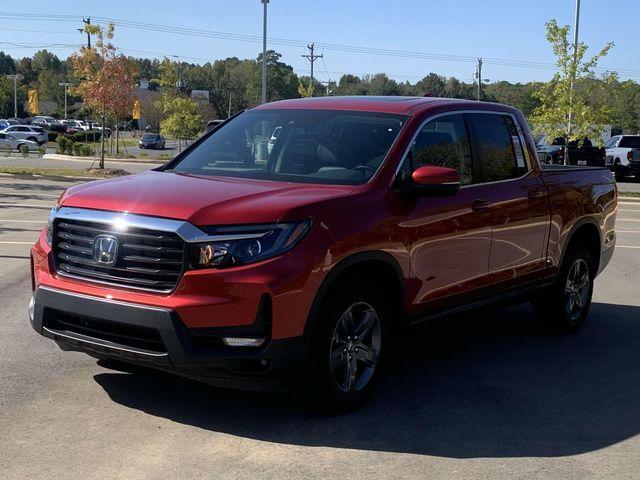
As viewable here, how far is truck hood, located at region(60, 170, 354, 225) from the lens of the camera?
444 cm

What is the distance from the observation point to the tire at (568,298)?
7.35 metres

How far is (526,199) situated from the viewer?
6551 mm

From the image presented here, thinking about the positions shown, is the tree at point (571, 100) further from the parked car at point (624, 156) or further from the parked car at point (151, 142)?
the parked car at point (151, 142)

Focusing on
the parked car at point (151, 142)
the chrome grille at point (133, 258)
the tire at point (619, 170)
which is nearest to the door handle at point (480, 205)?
the chrome grille at point (133, 258)

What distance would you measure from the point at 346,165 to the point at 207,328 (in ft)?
5.54

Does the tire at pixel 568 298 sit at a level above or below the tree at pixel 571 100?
below

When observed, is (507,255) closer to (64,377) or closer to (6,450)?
(64,377)

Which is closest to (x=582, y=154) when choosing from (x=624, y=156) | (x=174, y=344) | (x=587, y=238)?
(x=624, y=156)

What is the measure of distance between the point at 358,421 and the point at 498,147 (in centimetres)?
275

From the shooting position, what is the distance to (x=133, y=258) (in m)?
4.49

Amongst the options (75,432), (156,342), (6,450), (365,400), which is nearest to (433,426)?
(365,400)

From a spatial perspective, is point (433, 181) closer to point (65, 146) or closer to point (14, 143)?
point (65, 146)

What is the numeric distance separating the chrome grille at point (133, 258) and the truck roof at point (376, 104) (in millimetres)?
2095

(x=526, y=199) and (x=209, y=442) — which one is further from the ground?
(x=526, y=199)
